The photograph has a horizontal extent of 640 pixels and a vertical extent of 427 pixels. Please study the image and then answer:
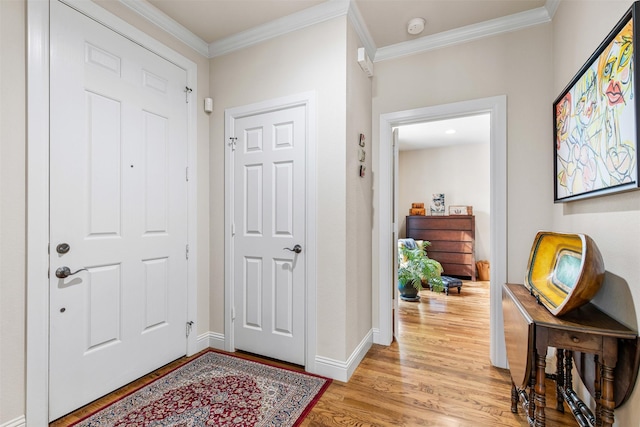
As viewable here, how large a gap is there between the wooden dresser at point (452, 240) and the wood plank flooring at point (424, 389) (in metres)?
2.60

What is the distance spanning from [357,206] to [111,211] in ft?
5.40

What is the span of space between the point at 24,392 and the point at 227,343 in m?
1.22

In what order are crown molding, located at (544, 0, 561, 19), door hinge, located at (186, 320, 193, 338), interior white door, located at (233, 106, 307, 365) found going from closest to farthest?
crown molding, located at (544, 0, 561, 19), interior white door, located at (233, 106, 307, 365), door hinge, located at (186, 320, 193, 338)

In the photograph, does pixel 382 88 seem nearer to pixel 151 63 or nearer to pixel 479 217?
pixel 151 63

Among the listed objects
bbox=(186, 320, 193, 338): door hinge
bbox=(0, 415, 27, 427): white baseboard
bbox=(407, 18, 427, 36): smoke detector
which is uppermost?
bbox=(407, 18, 427, 36): smoke detector

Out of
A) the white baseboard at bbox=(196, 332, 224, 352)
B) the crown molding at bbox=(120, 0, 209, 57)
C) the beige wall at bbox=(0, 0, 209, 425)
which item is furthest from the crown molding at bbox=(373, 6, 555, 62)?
the white baseboard at bbox=(196, 332, 224, 352)

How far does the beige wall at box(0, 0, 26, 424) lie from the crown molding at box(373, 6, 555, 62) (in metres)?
2.39

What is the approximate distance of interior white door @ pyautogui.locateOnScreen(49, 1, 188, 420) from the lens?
1654mm

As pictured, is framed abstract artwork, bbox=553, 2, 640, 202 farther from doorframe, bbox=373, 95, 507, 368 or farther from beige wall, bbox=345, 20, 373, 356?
beige wall, bbox=345, 20, 373, 356

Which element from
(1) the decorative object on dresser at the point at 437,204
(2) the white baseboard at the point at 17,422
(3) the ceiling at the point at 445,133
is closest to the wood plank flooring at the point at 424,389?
(2) the white baseboard at the point at 17,422

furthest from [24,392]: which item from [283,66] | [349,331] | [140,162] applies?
[283,66]

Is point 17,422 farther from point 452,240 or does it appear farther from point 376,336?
point 452,240

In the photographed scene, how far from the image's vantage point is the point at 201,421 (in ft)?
5.37

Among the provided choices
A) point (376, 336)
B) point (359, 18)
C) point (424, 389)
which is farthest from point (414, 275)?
point (359, 18)
